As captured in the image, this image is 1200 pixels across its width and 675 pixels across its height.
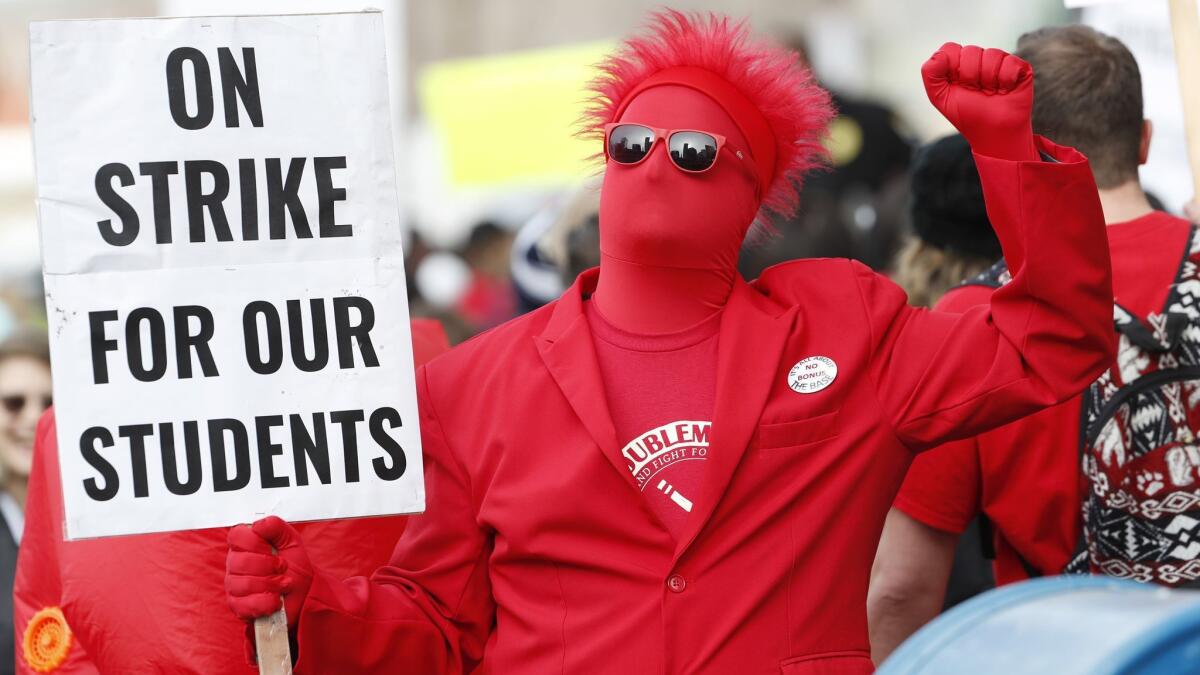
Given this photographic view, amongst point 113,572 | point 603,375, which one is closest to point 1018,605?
point 603,375

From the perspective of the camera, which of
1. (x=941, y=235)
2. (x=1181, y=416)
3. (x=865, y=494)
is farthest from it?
(x=941, y=235)

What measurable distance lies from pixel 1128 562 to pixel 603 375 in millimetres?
1217

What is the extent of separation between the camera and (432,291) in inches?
456

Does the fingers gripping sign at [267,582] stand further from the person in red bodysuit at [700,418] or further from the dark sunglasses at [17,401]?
the dark sunglasses at [17,401]

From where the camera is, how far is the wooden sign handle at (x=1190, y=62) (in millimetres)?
3875

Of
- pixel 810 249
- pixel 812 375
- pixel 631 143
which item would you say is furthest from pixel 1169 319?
pixel 810 249

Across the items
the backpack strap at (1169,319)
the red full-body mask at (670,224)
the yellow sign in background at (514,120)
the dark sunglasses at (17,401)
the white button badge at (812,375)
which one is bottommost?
the dark sunglasses at (17,401)

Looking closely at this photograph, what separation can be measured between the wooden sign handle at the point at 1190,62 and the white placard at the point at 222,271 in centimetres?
172

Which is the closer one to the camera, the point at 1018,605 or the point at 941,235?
the point at 1018,605

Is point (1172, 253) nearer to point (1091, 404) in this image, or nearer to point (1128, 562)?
point (1091, 404)

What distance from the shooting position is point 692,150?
135 inches

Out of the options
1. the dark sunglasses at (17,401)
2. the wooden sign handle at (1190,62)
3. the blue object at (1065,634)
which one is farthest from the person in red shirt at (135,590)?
the dark sunglasses at (17,401)

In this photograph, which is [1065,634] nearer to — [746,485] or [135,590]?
[746,485]

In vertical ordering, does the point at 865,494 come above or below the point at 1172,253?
below
